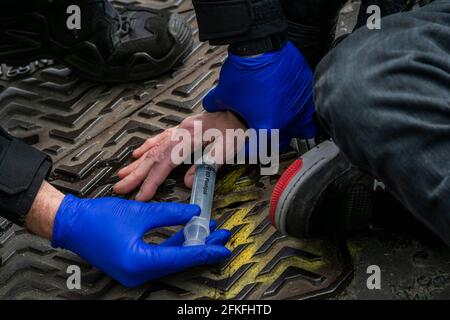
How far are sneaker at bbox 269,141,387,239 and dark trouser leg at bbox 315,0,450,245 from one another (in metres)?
0.18

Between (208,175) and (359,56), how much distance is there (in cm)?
56

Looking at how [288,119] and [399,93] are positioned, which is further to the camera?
[288,119]

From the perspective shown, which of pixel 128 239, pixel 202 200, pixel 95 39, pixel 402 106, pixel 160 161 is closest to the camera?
pixel 402 106

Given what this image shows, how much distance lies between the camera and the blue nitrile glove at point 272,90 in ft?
5.58

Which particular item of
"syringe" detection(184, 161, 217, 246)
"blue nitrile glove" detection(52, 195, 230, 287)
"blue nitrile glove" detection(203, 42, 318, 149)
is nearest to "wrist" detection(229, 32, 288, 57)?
"blue nitrile glove" detection(203, 42, 318, 149)

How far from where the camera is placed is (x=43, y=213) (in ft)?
5.08

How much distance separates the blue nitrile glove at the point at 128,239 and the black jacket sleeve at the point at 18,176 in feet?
0.25

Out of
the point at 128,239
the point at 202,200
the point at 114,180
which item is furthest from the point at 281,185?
the point at 114,180

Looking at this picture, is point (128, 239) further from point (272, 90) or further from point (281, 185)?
point (272, 90)

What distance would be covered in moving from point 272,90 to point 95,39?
2.20 ft

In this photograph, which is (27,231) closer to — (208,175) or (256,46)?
(208,175)

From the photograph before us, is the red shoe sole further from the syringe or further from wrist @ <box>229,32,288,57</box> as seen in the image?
wrist @ <box>229,32,288,57</box>
